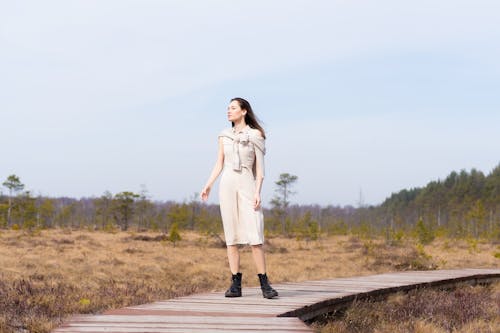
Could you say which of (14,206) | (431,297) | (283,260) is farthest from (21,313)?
(14,206)

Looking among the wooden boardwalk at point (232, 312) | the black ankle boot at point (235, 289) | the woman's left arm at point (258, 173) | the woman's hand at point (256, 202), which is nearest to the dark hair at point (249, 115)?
the woman's left arm at point (258, 173)

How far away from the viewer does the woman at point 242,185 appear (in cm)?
571

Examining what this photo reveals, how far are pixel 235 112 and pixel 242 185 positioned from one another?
75cm

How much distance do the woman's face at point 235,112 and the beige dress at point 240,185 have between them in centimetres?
18

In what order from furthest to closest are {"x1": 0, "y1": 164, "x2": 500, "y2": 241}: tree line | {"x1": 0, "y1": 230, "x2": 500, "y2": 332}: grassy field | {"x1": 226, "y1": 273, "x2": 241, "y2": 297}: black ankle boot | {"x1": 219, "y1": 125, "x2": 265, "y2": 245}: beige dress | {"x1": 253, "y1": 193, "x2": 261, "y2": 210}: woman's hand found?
{"x1": 0, "y1": 164, "x2": 500, "y2": 241}: tree line < {"x1": 0, "y1": 230, "x2": 500, "y2": 332}: grassy field < {"x1": 226, "y1": 273, "x2": 241, "y2": 297}: black ankle boot < {"x1": 219, "y1": 125, "x2": 265, "y2": 245}: beige dress < {"x1": 253, "y1": 193, "x2": 261, "y2": 210}: woman's hand

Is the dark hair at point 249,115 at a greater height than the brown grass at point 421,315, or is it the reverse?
the dark hair at point 249,115

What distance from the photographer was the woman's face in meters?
5.90

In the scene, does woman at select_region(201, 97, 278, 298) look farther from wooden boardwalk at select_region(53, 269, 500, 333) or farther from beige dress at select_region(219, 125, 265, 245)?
wooden boardwalk at select_region(53, 269, 500, 333)

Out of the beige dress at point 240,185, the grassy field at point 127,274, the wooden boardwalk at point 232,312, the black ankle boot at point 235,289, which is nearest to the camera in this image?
the wooden boardwalk at point 232,312

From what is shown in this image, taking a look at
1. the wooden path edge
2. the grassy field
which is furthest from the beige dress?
the grassy field

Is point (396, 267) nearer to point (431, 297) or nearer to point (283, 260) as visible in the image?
point (283, 260)

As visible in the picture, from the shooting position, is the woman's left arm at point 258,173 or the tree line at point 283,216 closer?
the woman's left arm at point 258,173

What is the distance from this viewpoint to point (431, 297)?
8.63m

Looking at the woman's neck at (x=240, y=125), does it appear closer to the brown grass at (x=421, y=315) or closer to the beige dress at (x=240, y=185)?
the beige dress at (x=240, y=185)
